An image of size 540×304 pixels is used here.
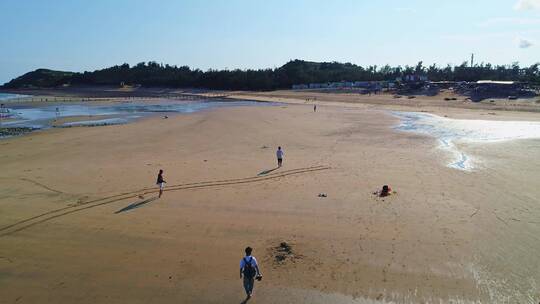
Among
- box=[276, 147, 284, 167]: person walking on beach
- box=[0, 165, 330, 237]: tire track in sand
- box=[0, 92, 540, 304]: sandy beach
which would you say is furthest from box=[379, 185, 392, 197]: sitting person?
box=[276, 147, 284, 167]: person walking on beach

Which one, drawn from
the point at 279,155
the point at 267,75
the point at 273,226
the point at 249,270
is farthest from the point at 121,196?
the point at 267,75

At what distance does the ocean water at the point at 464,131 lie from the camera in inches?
819

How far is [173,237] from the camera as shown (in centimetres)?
1083

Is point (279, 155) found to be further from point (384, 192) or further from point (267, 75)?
point (267, 75)

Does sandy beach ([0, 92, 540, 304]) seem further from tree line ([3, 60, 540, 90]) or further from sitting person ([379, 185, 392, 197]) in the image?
tree line ([3, 60, 540, 90])

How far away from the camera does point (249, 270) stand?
25.7 ft

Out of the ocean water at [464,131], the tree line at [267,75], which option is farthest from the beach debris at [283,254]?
the tree line at [267,75]

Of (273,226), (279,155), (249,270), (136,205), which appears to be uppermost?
(279,155)

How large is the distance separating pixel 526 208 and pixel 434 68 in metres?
82.6

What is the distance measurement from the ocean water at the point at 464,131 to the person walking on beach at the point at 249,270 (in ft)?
44.5

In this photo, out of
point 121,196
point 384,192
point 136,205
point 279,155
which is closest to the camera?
point 136,205

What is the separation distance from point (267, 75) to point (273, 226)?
293 feet

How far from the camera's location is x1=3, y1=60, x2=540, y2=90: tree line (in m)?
75.7

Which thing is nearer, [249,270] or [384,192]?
[249,270]
